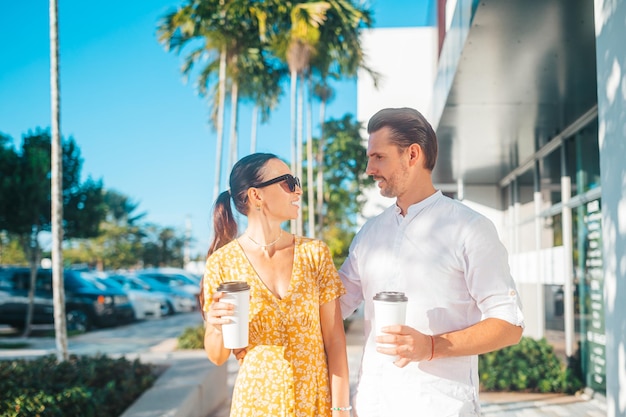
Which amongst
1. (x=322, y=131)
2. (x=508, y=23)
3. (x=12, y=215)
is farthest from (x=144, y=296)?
(x=508, y=23)

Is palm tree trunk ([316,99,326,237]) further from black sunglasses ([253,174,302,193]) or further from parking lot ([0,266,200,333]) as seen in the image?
black sunglasses ([253,174,302,193])

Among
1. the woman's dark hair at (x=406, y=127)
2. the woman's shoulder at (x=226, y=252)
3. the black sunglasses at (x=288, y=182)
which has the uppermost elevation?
the woman's dark hair at (x=406, y=127)

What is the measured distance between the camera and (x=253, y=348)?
2.41 m

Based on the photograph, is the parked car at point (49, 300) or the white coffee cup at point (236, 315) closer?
the white coffee cup at point (236, 315)

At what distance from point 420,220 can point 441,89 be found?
16.3ft

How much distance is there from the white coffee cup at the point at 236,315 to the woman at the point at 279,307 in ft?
0.57

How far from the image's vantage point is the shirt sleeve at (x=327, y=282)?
2486 mm

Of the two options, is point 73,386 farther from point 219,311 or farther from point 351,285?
point 219,311

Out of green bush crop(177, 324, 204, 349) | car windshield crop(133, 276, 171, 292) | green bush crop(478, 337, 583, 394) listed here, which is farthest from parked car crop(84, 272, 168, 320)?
green bush crop(478, 337, 583, 394)

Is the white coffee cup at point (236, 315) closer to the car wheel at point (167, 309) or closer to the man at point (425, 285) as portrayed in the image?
the man at point (425, 285)

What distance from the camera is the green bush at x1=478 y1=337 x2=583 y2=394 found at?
7.88m

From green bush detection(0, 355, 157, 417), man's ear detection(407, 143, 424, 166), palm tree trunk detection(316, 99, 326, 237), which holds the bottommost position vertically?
green bush detection(0, 355, 157, 417)

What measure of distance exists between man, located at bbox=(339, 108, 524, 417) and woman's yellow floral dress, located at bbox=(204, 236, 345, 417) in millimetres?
167

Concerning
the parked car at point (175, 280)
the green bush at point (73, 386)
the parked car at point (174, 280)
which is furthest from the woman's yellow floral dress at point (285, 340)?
the parked car at point (175, 280)
